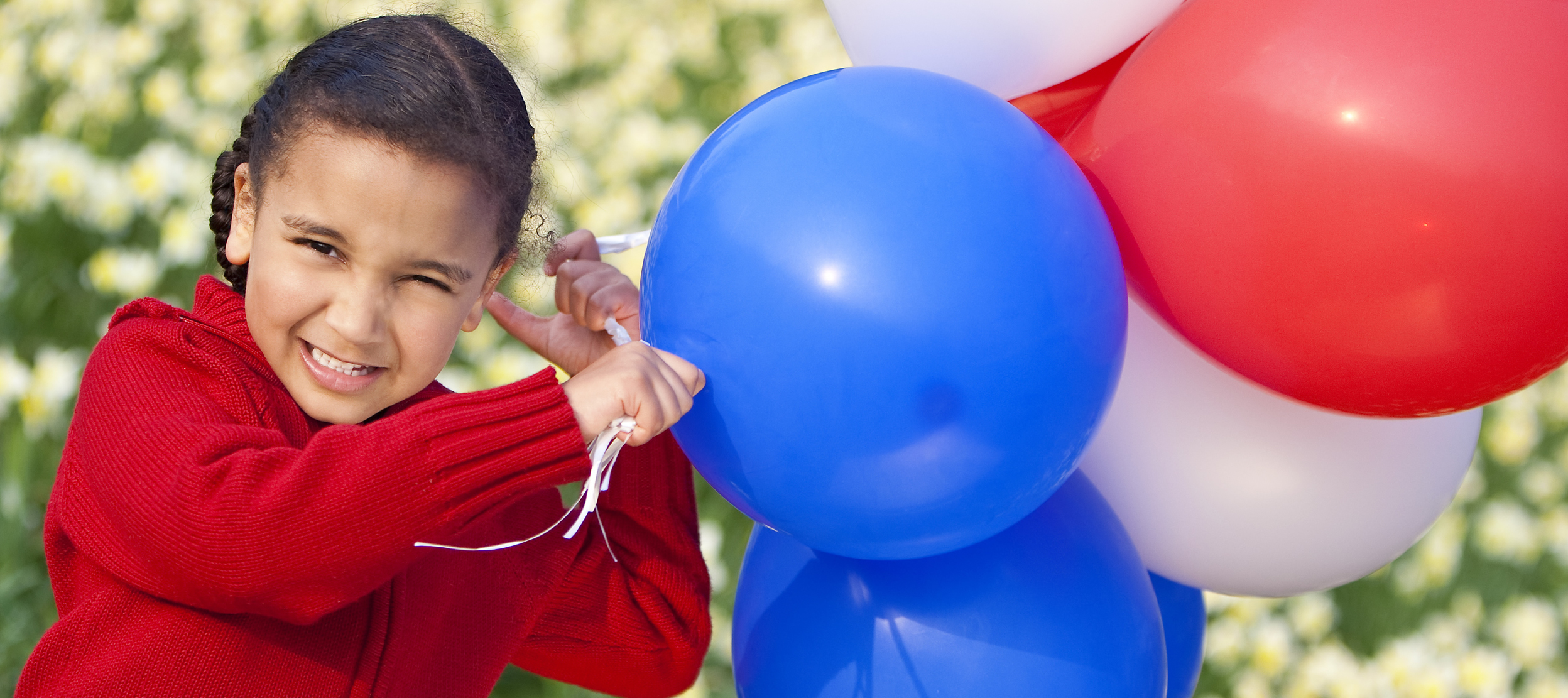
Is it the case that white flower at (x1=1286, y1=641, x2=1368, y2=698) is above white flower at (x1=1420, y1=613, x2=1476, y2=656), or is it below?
above

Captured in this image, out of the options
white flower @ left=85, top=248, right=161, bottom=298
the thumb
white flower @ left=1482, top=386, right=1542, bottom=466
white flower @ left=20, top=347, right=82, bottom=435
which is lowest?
white flower @ left=1482, top=386, right=1542, bottom=466

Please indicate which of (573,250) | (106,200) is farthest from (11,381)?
(573,250)

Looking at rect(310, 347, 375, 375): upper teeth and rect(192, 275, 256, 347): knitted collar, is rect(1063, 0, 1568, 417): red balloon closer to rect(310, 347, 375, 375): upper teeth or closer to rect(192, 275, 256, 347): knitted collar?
rect(310, 347, 375, 375): upper teeth

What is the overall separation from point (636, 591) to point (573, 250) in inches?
16.9

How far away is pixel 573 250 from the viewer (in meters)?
1.54

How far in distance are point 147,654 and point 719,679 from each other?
1218 mm

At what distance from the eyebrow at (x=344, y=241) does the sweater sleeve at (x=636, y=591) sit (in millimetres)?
383

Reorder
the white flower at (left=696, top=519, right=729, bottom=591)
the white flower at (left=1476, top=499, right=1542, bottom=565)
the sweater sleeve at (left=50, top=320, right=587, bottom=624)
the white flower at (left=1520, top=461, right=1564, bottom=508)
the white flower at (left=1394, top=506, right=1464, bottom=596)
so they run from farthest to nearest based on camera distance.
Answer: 1. the white flower at (left=1520, top=461, right=1564, bottom=508)
2. the white flower at (left=1476, top=499, right=1542, bottom=565)
3. the white flower at (left=1394, top=506, right=1464, bottom=596)
4. the white flower at (left=696, top=519, right=729, bottom=591)
5. the sweater sleeve at (left=50, top=320, right=587, bottom=624)

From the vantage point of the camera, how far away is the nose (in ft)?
3.78

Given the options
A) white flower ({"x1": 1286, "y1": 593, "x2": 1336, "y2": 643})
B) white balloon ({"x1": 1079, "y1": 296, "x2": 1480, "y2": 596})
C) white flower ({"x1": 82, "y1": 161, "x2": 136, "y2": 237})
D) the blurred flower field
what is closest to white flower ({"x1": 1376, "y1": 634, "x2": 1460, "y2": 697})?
the blurred flower field

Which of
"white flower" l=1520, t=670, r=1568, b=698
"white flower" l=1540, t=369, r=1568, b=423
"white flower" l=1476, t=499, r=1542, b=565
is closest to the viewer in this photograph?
"white flower" l=1520, t=670, r=1568, b=698

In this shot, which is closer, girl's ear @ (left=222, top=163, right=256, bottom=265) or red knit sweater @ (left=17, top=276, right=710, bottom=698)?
red knit sweater @ (left=17, top=276, right=710, bottom=698)

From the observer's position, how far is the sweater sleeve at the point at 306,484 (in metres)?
1.00

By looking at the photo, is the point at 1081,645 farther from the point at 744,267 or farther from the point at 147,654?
the point at 147,654
